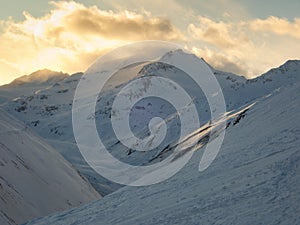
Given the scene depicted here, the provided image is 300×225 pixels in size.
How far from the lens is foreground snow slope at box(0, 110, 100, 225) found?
24.6 metres

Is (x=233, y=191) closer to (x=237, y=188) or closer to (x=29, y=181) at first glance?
(x=237, y=188)

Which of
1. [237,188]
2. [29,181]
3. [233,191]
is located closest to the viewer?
[233,191]

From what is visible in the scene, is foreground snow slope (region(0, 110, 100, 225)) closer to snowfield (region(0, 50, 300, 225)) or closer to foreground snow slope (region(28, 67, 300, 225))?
snowfield (region(0, 50, 300, 225))

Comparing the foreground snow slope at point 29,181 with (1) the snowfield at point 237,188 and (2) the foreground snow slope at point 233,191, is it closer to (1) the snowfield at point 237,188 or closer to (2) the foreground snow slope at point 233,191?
(1) the snowfield at point 237,188

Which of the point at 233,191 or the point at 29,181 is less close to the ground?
the point at 29,181

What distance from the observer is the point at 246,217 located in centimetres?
1209

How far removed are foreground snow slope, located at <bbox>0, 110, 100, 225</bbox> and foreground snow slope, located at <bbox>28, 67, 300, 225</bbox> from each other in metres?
3.68

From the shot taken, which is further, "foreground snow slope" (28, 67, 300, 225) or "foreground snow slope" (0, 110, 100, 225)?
"foreground snow slope" (0, 110, 100, 225)

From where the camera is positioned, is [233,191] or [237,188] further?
[237,188]

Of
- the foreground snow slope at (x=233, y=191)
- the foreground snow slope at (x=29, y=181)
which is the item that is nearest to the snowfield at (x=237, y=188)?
the foreground snow slope at (x=233, y=191)

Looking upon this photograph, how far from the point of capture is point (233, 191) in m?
14.7


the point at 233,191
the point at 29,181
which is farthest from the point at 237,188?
the point at 29,181

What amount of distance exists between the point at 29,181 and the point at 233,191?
728 inches

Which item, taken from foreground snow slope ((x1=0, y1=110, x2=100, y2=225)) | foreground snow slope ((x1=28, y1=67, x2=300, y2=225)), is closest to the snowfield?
foreground snow slope ((x1=28, y1=67, x2=300, y2=225))
